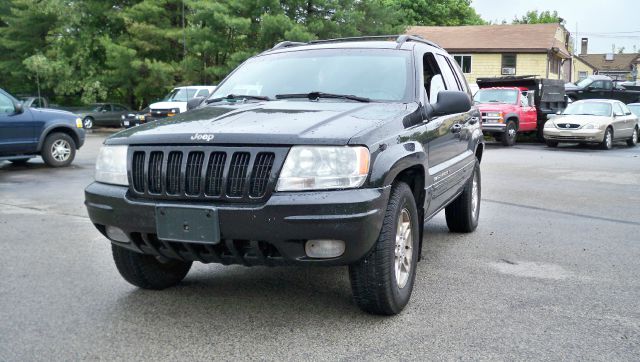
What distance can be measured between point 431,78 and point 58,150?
10.5 m

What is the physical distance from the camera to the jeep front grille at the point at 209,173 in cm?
352

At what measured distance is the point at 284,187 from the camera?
11.5ft

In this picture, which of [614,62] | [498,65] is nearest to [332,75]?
[498,65]

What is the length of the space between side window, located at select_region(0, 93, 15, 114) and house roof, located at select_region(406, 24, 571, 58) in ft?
103

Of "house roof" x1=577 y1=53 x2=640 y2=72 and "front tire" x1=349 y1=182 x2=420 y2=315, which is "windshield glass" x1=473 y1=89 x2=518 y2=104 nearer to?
"front tire" x1=349 y1=182 x2=420 y2=315

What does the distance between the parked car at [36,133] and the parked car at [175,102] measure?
345 inches

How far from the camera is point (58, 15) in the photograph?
111 ft

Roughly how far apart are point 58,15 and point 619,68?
280 ft

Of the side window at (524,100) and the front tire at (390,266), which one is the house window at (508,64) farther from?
the front tire at (390,266)

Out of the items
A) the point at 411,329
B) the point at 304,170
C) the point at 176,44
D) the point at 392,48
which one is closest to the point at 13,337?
the point at 304,170

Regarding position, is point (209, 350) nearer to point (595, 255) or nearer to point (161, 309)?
point (161, 309)

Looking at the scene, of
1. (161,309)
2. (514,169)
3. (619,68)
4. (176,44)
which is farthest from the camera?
(619,68)

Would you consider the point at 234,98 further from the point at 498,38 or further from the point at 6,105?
the point at 498,38

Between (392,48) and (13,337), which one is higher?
(392,48)
